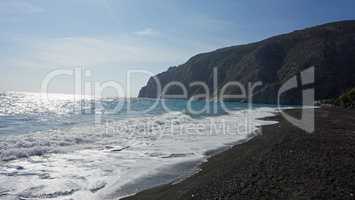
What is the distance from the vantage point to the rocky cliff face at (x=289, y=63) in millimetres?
112875

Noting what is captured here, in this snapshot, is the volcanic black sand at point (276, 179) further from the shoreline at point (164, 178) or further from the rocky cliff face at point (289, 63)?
the rocky cliff face at point (289, 63)

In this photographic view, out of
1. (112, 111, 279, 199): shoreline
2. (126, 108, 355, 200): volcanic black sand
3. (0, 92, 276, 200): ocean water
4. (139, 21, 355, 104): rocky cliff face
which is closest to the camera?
(126, 108, 355, 200): volcanic black sand

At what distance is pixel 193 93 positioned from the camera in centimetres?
17250

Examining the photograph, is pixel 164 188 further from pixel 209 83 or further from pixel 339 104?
pixel 209 83

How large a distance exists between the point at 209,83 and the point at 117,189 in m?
157

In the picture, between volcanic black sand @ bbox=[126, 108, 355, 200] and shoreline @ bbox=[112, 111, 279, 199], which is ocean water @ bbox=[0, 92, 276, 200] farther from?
volcanic black sand @ bbox=[126, 108, 355, 200]

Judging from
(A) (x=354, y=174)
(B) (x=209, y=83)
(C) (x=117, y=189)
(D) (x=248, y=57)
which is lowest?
(C) (x=117, y=189)

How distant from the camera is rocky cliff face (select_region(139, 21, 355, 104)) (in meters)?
113

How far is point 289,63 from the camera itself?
128m

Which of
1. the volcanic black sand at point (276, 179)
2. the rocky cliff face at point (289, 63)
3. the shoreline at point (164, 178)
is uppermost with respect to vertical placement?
the rocky cliff face at point (289, 63)

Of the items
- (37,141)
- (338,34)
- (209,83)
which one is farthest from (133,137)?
(209,83)

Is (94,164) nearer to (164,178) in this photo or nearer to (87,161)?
(87,161)

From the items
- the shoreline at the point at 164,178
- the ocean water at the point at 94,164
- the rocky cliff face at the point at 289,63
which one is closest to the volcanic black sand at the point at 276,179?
the shoreline at the point at 164,178

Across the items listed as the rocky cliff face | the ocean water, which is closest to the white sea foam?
the ocean water
